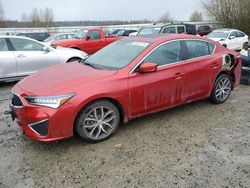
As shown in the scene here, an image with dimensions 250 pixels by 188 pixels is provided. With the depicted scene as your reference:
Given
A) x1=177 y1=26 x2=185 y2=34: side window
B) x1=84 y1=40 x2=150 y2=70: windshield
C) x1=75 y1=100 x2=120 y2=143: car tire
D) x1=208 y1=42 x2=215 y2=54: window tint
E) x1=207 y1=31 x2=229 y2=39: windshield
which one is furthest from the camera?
x1=207 y1=31 x2=229 y2=39: windshield

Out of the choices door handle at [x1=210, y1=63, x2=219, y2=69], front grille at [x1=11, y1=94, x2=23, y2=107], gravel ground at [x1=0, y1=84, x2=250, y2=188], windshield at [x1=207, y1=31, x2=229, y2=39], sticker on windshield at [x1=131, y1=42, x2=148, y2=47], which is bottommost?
gravel ground at [x1=0, y1=84, x2=250, y2=188]

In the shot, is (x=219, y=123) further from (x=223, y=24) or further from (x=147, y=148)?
(x=223, y=24)

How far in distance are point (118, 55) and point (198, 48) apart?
5.29ft

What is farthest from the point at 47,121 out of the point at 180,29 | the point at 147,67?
the point at 180,29

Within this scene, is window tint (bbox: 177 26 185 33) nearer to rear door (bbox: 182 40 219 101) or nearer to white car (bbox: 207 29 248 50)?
white car (bbox: 207 29 248 50)

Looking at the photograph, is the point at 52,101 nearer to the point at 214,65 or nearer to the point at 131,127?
the point at 131,127

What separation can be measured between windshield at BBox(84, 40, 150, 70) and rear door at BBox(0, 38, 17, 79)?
354 cm

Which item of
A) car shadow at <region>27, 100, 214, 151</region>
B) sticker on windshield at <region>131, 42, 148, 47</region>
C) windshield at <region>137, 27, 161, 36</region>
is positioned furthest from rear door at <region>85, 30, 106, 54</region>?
sticker on windshield at <region>131, 42, 148, 47</region>

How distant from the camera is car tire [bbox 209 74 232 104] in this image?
534 cm

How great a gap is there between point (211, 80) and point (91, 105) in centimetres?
262

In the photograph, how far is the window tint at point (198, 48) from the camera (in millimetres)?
4859

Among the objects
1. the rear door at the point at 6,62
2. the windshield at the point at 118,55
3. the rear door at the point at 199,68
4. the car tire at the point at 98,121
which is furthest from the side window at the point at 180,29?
the car tire at the point at 98,121

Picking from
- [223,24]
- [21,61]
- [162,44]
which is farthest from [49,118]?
[223,24]

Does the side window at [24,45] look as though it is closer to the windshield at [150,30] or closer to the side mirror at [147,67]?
the side mirror at [147,67]
